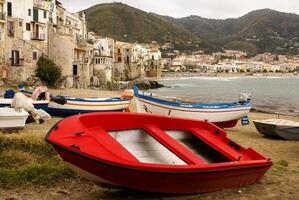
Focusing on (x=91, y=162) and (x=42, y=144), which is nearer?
(x=91, y=162)

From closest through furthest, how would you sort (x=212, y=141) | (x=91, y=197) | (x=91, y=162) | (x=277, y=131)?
(x=91, y=162)
(x=91, y=197)
(x=212, y=141)
(x=277, y=131)

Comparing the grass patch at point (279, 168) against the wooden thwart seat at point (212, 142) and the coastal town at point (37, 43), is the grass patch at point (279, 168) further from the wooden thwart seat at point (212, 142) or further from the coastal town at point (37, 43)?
the coastal town at point (37, 43)

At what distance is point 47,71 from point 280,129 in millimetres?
29188

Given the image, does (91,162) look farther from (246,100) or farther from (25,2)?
(25,2)

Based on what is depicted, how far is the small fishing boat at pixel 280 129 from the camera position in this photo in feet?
44.8

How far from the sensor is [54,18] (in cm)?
4406

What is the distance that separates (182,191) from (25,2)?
117ft

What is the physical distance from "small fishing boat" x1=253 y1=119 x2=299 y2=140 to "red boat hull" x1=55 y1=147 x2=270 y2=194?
22.6 feet

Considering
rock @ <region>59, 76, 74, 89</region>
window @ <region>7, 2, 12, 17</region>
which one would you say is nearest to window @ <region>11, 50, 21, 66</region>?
window @ <region>7, 2, 12, 17</region>

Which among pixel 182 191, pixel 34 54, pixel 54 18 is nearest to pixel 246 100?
pixel 182 191

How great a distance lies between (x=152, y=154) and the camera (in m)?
7.52

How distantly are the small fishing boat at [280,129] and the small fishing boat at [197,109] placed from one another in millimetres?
2255

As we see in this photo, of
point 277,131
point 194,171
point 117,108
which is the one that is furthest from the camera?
point 117,108

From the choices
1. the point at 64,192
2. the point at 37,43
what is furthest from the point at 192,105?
the point at 37,43
